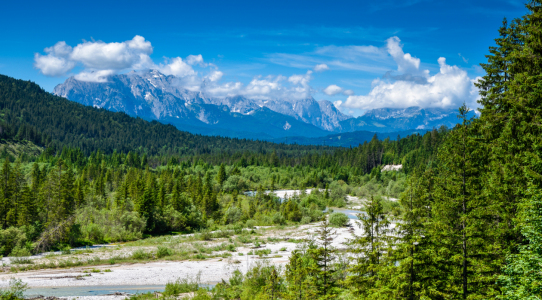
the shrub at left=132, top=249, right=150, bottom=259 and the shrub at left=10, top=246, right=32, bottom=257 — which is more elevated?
the shrub at left=10, top=246, right=32, bottom=257

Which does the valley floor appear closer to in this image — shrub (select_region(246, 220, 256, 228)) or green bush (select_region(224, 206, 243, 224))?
shrub (select_region(246, 220, 256, 228))

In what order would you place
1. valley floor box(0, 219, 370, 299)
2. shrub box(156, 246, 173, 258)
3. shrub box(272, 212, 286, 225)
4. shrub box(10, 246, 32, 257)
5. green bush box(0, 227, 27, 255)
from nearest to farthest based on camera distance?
valley floor box(0, 219, 370, 299), shrub box(10, 246, 32, 257), green bush box(0, 227, 27, 255), shrub box(156, 246, 173, 258), shrub box(272, 212, 286, 225)

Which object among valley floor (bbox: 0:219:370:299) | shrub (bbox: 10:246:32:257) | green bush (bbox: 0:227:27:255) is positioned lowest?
valley floor (bbox: 0:219:370:299)

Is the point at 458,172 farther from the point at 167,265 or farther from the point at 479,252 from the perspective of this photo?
the point at 167,265

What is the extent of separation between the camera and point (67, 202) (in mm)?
49500

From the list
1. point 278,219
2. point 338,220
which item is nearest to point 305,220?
point 278,219

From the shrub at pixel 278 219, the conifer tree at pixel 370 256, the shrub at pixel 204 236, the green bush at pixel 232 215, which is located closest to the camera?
the conifer tree at pixel 370 256

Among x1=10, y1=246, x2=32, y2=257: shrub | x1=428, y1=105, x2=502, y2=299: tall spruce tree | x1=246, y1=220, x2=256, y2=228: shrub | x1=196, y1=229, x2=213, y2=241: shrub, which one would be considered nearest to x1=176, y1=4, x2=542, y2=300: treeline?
x1=428, y1=105, x2=502, y2=299: tall spruce tree

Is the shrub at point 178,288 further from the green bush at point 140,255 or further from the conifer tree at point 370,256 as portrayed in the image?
the conifer tree at point 370,256

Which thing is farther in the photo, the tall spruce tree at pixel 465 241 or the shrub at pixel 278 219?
the shrub at pixel 278 219

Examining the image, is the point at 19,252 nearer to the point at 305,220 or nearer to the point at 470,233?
the point at 470,233

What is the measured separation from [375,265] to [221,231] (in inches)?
1882

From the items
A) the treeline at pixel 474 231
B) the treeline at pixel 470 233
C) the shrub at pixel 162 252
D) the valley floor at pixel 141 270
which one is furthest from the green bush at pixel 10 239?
Result: the treeline at pixel 474 231

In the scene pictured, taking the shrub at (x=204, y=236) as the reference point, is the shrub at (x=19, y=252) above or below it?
above
